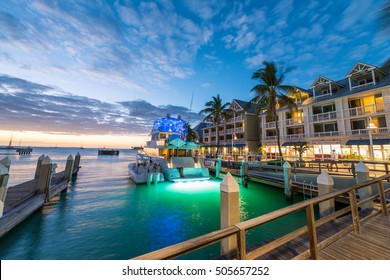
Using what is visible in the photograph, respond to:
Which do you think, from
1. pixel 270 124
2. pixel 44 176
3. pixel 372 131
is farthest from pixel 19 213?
pixel 270 124

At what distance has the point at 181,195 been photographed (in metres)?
11.6

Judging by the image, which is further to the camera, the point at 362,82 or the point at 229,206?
the point at 362,82

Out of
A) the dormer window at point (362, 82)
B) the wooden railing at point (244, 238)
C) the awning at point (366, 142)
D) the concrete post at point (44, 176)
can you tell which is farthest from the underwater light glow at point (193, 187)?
the dormer window at point (362, 82)

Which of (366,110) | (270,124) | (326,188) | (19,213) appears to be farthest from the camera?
(270,124)

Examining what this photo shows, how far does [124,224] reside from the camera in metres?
7.41

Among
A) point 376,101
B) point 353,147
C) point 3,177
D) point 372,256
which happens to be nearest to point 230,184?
point 372,256

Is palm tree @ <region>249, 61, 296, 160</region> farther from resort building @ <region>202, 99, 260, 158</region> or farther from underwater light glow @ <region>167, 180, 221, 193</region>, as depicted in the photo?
underwater light glow @ <region>167, 180, 221, 193</region>

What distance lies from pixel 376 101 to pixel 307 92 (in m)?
7.94

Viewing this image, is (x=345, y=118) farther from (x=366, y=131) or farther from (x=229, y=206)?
(x=229, y=206)

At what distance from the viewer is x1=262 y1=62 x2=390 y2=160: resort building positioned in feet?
57.2

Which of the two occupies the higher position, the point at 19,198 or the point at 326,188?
the point at 326,188

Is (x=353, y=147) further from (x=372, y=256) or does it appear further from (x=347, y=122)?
(x=372, y=256)

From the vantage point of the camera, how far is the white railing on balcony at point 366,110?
17356 millimetres

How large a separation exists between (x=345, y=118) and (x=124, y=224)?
25.8m
